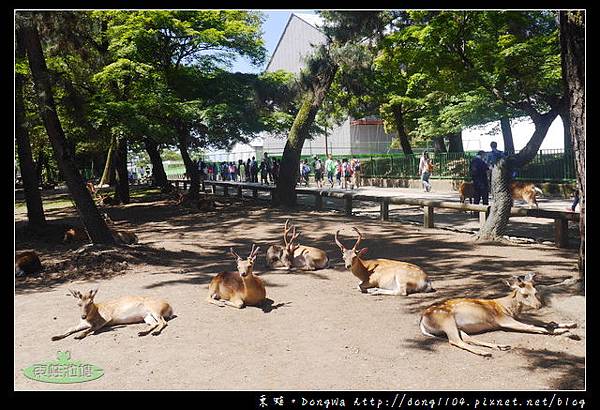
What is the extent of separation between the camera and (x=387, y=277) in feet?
26.5

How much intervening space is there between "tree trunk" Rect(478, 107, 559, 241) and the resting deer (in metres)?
4.72

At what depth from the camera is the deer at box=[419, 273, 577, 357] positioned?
19.7ft

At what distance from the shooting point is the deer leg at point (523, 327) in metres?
6.07

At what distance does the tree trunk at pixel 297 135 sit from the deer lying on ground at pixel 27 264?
34.9ft

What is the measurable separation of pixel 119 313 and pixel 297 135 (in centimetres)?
1367

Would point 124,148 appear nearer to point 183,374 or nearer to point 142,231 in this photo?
point 142,231

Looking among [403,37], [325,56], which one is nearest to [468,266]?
[325,56]

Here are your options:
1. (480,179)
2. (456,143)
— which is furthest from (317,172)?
(480,179)

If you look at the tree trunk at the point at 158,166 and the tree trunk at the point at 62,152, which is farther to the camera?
the tree trunk at the point at 158,166

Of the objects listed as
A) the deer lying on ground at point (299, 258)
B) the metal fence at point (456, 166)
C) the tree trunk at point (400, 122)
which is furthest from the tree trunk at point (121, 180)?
the deer lying on ground at point (299, 258)

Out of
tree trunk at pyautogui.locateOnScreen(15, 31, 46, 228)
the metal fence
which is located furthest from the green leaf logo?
the metal fence

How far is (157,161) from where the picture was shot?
32094 mm

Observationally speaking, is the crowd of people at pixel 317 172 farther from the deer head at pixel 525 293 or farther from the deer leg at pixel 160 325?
the deer head at pixel 525 293

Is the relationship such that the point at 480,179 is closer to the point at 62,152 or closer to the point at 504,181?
the point at 504,181
